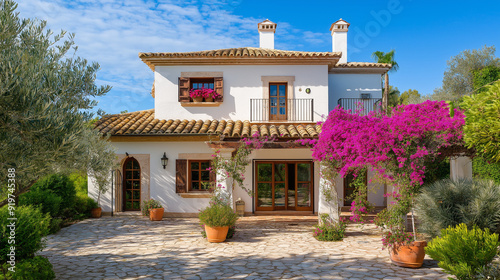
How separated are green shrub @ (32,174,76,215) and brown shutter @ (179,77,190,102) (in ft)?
17.6

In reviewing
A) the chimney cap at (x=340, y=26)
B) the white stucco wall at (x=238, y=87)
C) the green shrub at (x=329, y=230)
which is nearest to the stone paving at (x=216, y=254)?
the green shrub at (x=329, y=230)

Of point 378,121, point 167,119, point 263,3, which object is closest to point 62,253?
point 167,119

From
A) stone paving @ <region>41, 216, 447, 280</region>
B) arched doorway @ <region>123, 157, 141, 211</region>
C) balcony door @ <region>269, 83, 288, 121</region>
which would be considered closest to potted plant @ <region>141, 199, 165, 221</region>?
arched doorway @ <region>123, 157, 141, 211</region>

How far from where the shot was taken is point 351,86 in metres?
15.6

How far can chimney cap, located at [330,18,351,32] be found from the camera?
16.8 m

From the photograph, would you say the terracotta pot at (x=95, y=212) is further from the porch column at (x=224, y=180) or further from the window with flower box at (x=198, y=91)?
the porch column at (x=224, y=180)

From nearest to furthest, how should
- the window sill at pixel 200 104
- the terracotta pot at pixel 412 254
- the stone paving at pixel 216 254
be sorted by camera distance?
the stone paving at pixel 216 254, the terracotta pot at pixel 412 254, the window sill at pixel 200 104

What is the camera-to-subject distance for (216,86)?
46.9ft

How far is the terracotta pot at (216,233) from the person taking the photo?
9.30 metres

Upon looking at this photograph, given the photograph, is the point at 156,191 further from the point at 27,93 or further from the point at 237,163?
the point at 27,93

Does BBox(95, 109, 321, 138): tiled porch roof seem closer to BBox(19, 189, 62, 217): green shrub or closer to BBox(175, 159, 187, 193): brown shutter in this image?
BBox(175, 159, 187, 193): brown shutter

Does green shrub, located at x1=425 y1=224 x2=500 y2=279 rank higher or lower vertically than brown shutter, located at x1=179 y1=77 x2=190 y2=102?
lower

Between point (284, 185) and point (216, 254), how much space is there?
664 cm

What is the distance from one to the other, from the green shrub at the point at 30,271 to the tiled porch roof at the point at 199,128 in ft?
21.7
